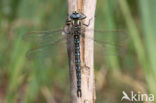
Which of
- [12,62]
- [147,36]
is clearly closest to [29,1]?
[12,62]

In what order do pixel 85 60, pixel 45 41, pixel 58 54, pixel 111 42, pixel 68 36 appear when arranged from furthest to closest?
1. pixel 58 54
2. pixel 111 42
3. pixel 45 41
4. pixel 68 36
5. pixel 85 60

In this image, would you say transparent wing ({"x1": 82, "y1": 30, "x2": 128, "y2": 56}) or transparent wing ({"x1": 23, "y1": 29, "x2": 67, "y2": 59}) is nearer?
transparent wing ({"x1": 23, "y1": 29, "x2": 67, "y2": 59})

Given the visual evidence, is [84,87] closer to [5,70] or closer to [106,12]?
[106,12]

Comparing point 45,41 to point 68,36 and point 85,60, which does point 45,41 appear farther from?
point 85,60

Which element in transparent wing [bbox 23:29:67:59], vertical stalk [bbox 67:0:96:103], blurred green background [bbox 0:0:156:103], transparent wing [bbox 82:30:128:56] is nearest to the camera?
vertical stalk [bbox 67:0:96:103]

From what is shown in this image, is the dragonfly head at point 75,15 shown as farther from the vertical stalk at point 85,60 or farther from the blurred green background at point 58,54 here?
the blurred green background at point 58,54

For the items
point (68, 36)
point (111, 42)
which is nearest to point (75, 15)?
point (68, 36)

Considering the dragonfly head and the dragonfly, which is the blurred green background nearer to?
the dragonfly

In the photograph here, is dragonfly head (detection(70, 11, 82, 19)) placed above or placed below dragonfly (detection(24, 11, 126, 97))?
above

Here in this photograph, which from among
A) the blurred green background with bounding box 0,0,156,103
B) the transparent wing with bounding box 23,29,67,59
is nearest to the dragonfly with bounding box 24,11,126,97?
the transparent wing with bounding box 23,29,67,59

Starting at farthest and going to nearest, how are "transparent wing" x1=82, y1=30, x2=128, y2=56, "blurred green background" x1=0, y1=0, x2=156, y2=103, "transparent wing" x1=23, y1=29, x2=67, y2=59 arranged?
"blurred green background" x1=0, y1=0, x2=156, y2=103 → "transparent wing" x1=82, y1=30, x2=128, y2=56 → "transparent wing" x1=23, y1=29, x2=67, y2=59
